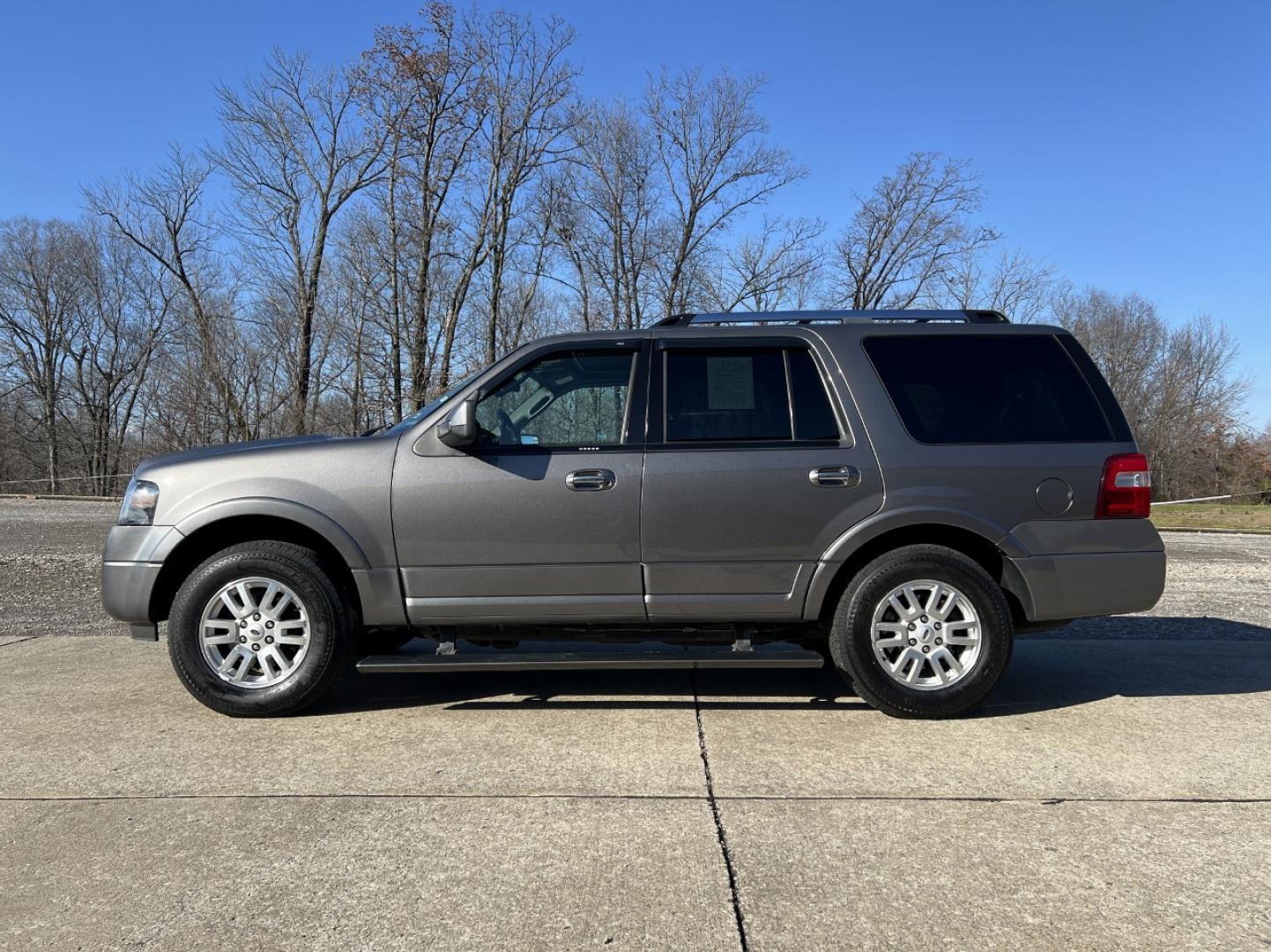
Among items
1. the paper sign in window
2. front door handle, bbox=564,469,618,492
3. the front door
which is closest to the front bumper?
Answer: the front door

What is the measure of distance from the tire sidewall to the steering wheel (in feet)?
3.70

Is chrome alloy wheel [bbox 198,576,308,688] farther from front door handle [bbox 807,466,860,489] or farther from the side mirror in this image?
front door handle [bbox 807,466,860,489]

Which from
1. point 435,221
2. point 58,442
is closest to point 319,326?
point 435,221

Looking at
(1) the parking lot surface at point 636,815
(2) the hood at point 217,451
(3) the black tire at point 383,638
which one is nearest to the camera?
(1) the parking lot surface at point 636,815

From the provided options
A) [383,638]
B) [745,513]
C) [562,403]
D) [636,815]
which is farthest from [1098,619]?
[383,638]

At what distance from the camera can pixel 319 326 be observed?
29.5m

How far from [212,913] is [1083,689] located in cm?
451

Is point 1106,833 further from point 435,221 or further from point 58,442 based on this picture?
point 58,442

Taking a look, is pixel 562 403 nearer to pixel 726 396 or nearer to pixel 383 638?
pixel 726 396

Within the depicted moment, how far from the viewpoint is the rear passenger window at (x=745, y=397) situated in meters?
4.54

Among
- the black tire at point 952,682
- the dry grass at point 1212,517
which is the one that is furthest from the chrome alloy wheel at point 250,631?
the dry grass at point 1212,517

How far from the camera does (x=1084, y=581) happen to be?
14.5ft

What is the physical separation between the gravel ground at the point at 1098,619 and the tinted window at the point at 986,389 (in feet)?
8.94

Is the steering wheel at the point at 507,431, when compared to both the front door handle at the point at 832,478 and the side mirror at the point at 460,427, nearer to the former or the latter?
the side mirror at the point at 460,427
